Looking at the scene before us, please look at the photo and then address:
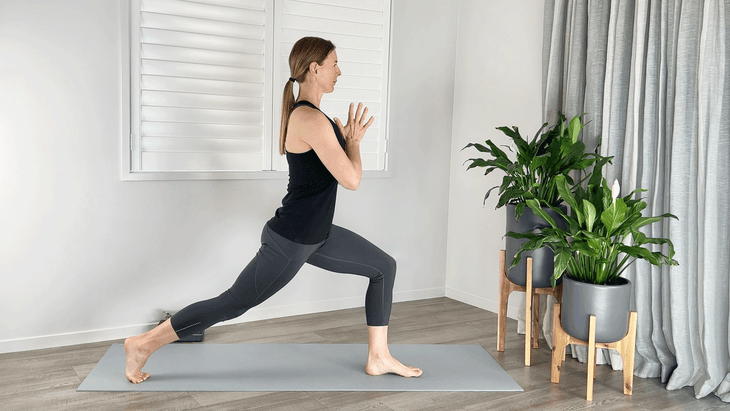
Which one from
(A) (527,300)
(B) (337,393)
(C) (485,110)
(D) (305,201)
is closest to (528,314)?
(A) (527,300)

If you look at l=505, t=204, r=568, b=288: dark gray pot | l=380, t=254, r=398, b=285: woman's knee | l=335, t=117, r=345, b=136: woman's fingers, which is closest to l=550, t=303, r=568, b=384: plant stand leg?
l=505, t=204, r=568, b=288: dark gray pot

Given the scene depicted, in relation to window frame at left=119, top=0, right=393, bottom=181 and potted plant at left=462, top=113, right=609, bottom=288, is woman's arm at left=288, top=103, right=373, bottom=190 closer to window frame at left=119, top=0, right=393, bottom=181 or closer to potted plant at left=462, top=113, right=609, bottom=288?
potted plant at left=462, top=113, right=609, bottom=288

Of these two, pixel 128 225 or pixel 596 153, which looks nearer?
pixel 596 153

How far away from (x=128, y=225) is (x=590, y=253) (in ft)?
6.93

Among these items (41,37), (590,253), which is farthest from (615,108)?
(41,37)

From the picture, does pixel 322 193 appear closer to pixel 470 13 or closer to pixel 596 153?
pixel 596 153

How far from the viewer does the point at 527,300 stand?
2930 mm

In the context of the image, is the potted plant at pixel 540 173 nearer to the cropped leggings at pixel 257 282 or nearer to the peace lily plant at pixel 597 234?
the peace lily plant at pixel 597 234

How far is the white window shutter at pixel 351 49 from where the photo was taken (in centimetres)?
346

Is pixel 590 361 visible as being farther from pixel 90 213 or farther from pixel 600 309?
pixel 90 213

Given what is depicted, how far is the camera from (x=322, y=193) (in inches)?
97.5

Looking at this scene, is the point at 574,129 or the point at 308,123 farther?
the point at 574,129

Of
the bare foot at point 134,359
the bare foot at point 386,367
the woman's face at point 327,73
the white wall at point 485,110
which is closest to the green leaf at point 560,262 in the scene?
the bare foot at point 386,367

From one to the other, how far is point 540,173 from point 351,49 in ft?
4.55
